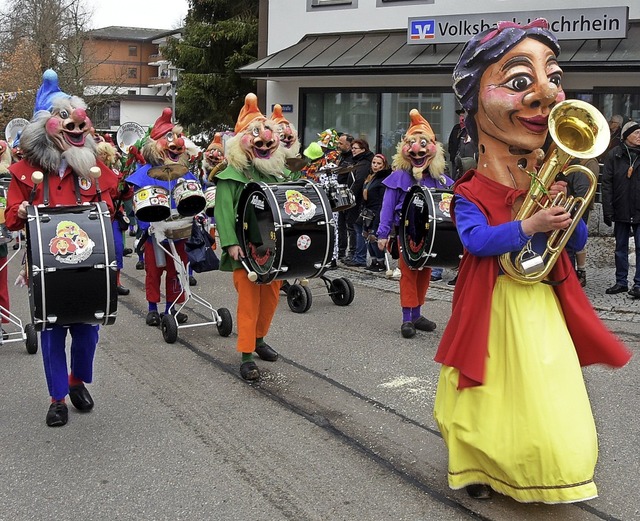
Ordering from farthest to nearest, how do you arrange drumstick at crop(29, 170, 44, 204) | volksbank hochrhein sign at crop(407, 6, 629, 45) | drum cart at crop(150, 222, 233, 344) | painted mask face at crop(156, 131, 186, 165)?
volksbank hochrhein sign at crop(407, 6, 629, 45), painted mask face at crop(156, 131, 186, 165), drum cart at crop(150, 222, 233, 344), drumstick at crop(29, 170, 44, 204)

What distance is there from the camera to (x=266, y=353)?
6969 millimetres

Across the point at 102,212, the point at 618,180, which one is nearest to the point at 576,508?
the point at 102,212

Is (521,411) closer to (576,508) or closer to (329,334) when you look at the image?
(576,508)

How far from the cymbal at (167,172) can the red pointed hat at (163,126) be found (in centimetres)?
46

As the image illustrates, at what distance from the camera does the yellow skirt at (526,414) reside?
386 cm

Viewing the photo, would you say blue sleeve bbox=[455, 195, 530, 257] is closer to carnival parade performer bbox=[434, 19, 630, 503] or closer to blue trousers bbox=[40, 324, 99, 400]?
carnival parade performer bbox=[434, 19, 630, 503]

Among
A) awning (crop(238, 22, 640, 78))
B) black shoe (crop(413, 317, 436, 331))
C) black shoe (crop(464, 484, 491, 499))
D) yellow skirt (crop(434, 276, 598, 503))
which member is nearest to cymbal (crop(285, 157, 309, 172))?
black shoe (crop(413, 317, 436, 331))

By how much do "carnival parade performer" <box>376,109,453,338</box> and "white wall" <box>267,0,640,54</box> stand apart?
27.8 ft

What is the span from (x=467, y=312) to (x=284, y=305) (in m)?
5.52

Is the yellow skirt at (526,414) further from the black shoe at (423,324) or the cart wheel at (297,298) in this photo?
the cart wheel at (297,298)

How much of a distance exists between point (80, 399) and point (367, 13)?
46.3ft

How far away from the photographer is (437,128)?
17516 millimetres

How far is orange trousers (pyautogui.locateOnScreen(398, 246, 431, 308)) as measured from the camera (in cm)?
790

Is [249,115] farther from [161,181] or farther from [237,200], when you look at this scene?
[161,181]
